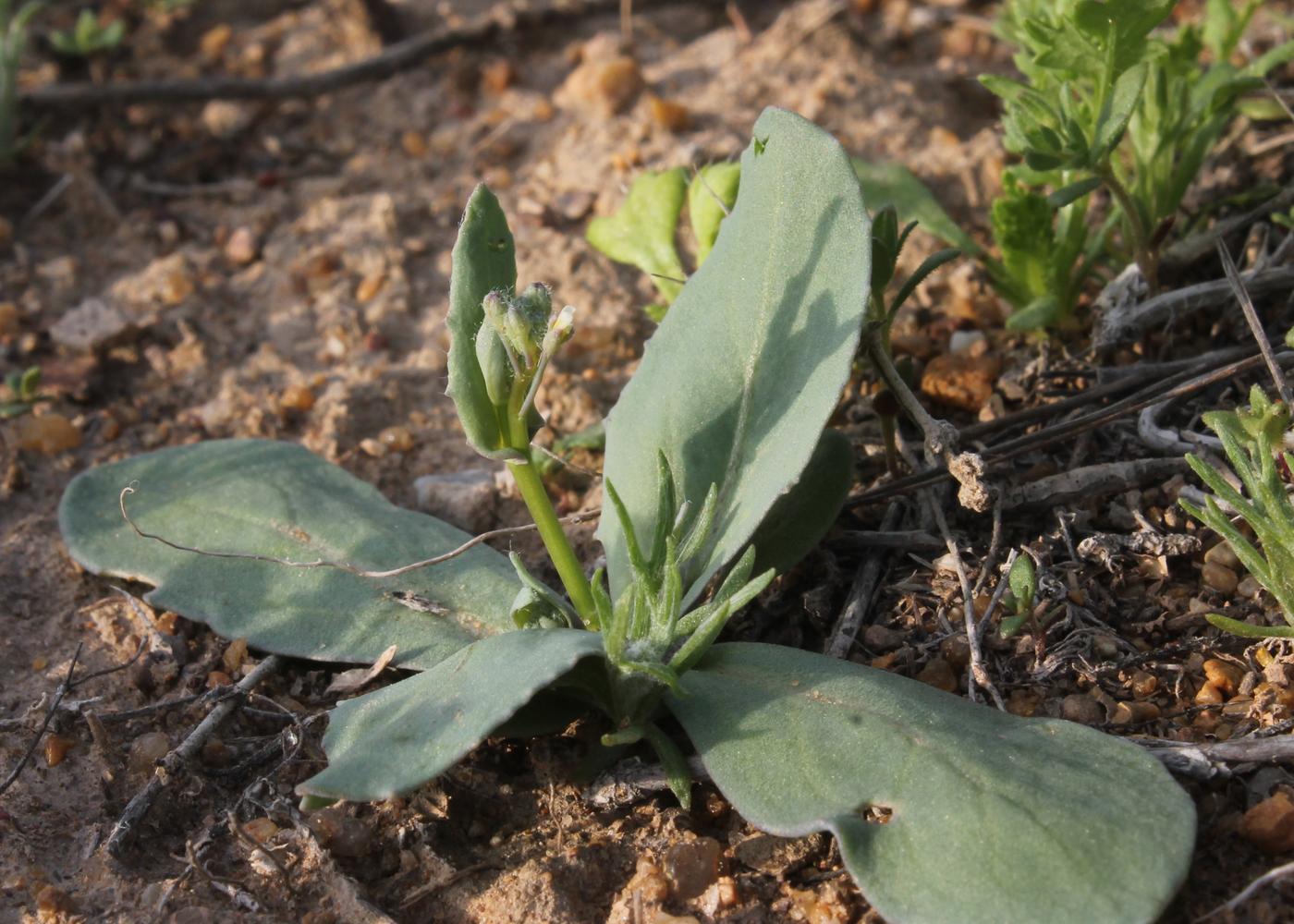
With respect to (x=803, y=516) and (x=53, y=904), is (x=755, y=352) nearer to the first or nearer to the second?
(x=803, y=516)

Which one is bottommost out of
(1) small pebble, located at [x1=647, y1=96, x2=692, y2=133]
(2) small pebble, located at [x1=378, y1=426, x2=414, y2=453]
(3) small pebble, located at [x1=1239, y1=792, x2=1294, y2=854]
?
(2) small pebble, located at [x1=378, y1=426, x2=414, y2=453]

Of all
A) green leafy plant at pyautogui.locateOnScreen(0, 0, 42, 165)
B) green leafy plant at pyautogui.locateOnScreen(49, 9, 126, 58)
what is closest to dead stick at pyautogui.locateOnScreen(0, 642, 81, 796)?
green leafy plant at pyautogui.locateOnScreen(0, 0, 42, 165)

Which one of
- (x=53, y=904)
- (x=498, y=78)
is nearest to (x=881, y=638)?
(x=53, y=904)

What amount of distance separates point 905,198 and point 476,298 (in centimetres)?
130

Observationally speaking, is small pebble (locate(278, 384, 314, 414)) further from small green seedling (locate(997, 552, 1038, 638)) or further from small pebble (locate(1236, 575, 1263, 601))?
small pebble (locate(1236, 575, 1263, 601))

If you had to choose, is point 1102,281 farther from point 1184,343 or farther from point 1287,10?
point 1287,10

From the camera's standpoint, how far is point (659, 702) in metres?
2.11

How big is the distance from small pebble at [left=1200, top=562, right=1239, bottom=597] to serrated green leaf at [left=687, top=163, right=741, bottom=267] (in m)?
1.16

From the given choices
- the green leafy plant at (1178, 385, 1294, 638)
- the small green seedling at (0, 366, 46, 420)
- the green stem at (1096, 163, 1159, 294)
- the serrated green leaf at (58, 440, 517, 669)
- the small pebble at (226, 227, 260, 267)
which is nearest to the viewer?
the green leafy plant at (1178, 385, 1294, 638)

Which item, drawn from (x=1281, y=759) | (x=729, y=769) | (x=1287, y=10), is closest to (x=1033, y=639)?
(x=1281, y=759)

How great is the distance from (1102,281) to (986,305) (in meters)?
0.28

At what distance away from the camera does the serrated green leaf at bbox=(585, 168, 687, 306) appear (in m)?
2.86

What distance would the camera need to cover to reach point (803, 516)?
2.38 meters

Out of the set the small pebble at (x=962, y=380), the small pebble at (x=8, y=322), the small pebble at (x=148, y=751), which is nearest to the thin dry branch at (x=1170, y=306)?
the small pebble at (x=962, y=380)
